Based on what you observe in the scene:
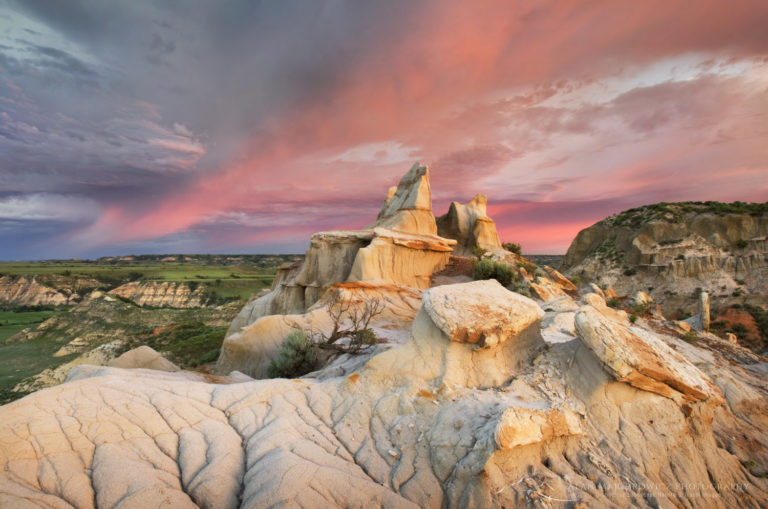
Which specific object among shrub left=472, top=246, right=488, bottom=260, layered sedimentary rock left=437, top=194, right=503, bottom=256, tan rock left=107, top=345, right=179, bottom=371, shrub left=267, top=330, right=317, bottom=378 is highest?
layered sedimentary rock left=437, top=194, right=503, bottom=256

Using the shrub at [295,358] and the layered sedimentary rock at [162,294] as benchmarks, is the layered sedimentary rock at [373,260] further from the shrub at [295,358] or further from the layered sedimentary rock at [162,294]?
the layered sedimentary rock at [162,294]

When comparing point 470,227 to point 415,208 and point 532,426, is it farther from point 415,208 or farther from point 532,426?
point 532,426

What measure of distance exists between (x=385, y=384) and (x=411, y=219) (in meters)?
23.5

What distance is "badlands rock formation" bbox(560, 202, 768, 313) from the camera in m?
38.0

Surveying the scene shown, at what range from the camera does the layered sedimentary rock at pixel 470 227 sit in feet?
116

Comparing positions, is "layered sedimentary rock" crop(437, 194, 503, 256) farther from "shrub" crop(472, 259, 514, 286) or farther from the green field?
the green field

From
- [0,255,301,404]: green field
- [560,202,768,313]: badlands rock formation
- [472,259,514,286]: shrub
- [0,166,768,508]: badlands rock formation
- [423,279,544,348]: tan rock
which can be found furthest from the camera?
[560,202,768,313]: badlands rock formation

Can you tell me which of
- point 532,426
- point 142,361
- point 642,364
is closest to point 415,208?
point 142,361

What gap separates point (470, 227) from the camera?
36.5 m

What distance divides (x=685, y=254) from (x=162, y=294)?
101851 millimetres

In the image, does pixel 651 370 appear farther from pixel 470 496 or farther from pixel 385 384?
pixel 385 384

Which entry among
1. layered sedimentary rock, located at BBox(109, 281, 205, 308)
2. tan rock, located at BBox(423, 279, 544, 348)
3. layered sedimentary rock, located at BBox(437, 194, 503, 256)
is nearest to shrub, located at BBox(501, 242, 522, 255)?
layered sedimentary rock, located at BBox(437, 194, 503, 256)

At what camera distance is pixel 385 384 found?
9.27 meters

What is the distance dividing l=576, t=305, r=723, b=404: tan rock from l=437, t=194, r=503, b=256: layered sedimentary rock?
26.4m
